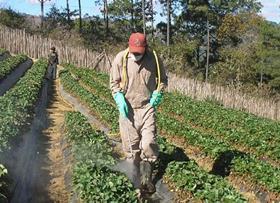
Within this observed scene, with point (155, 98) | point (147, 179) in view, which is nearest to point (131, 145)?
point (147, 179)

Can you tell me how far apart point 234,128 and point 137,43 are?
809 cm

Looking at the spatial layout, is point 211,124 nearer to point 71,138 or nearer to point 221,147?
point 221,147

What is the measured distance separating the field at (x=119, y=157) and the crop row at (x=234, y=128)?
0.02 metres

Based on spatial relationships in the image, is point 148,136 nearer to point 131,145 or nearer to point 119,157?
point 131,145

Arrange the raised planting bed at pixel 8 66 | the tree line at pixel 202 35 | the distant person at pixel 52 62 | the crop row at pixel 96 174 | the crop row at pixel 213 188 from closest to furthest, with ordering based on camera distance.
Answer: the crop row at pixel 96 174
the crop row at pixel 213 188
the distant person at pixel 52 62
the raised planting bed at pixel 8 66
the tree line at pixel 202 35

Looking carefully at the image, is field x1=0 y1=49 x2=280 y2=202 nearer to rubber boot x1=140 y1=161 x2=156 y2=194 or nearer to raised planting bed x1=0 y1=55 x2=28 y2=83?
rubber boot x1=140 y1=161 x2=156 y2=194

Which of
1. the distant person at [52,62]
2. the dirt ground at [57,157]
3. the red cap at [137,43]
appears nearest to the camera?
the red cap at [137,43]

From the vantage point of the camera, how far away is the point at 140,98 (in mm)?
6832

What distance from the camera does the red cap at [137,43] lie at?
254 inches

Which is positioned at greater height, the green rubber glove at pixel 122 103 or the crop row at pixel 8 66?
the green rubber glove at pixel 122 103

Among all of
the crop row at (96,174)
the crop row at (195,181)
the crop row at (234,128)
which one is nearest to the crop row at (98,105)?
the crop row at (234,128)

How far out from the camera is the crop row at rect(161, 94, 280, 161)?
36.4 ft

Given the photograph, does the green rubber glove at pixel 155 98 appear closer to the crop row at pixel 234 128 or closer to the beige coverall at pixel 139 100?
the beige coverall at pixel 139 100

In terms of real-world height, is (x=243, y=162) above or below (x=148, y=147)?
below
